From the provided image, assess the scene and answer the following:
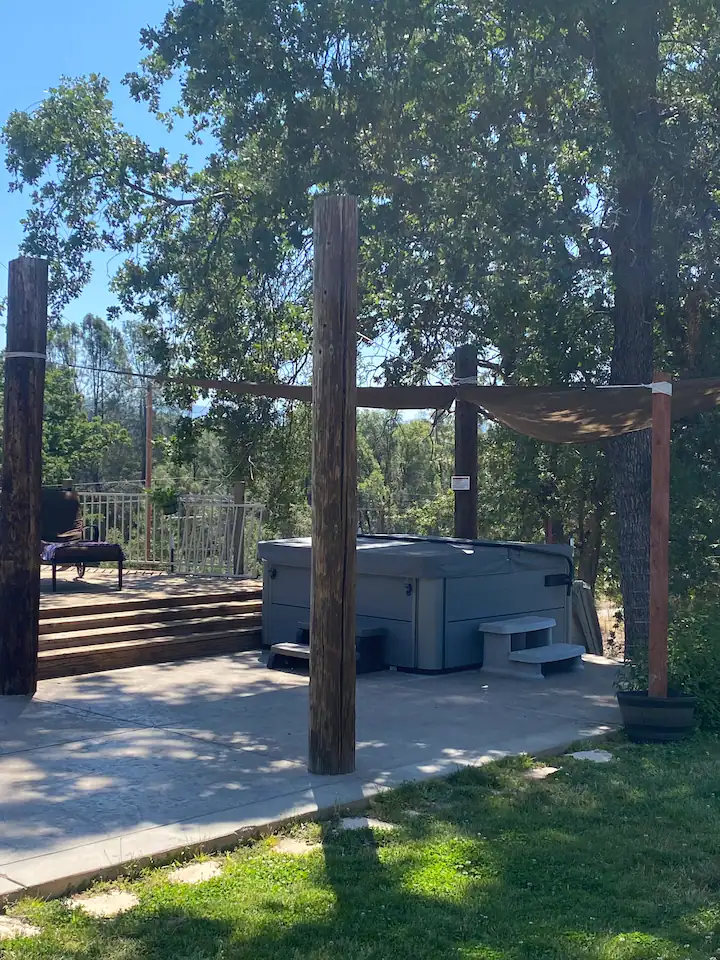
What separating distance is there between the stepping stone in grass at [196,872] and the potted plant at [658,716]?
3.00m

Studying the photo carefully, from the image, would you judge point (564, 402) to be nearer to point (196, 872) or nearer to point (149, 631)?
point (149, 631)

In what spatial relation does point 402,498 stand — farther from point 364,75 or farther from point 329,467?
point 329,467

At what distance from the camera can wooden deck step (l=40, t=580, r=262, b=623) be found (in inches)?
339

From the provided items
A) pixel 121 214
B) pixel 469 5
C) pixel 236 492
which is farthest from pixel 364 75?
pixel 236 492

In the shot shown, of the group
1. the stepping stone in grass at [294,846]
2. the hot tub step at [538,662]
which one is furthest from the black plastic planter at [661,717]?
the stepping stone in grass at [294,846]

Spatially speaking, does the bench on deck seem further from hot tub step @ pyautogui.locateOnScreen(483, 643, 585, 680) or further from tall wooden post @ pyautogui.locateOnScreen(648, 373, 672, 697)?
tall wooden post @ pyautogui.locateOnScreen(648, 373, 672, 697)

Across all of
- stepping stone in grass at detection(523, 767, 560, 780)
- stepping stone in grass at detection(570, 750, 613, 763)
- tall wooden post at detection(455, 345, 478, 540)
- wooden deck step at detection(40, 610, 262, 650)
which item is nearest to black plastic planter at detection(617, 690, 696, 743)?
stepping stone in grass at detection(570, 750, 613, 763)

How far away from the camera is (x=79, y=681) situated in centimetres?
771

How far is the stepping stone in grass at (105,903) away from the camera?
3.45 m

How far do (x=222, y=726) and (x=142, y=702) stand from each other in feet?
2.95

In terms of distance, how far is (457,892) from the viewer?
12.0 feet

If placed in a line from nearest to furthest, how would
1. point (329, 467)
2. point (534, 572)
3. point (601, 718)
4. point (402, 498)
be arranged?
point (329, 467), point (601, 718), point (534, 572), point (402, 498)

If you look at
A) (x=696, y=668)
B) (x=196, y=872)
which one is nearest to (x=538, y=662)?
(x=696, y=668)

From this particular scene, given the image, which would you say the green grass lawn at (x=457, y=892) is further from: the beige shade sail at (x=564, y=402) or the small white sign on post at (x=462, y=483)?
the small white sign on post at (x=462, y=483)
